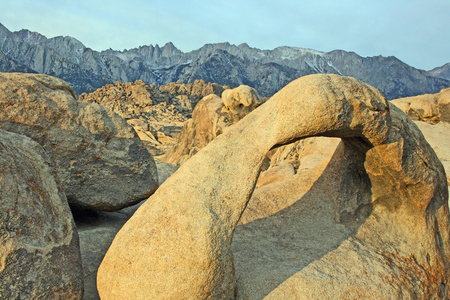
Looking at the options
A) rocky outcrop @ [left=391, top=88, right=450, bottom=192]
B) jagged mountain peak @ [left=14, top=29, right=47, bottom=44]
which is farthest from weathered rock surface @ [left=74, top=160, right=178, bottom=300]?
jagged mountain peak @ [left=14, top=29, right=47, bottom=44]

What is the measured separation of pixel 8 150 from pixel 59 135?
2.71ft

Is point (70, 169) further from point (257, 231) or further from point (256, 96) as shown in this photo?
point (256, 96)

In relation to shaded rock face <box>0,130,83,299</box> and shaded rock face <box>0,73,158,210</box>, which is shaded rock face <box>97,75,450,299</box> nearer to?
shaded rock face <box>0,130,83,299</box>

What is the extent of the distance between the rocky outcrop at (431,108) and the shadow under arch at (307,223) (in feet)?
10.8

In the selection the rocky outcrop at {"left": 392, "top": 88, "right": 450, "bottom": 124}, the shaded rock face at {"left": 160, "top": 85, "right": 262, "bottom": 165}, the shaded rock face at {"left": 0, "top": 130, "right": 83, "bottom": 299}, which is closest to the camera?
the shaded rock face at {"left": 0, "top": 130, "right": 83, "bottom": 299}

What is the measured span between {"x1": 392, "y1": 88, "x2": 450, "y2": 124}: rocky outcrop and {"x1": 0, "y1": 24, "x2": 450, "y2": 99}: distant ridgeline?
253ft

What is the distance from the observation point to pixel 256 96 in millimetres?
8930

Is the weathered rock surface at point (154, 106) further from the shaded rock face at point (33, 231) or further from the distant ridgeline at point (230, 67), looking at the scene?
the distant ridgeline at point (230, 67)

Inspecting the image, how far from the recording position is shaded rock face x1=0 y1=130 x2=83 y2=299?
1728 millimetres

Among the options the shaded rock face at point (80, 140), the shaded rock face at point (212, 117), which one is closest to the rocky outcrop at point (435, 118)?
the shaded rock face at point (212, 117)

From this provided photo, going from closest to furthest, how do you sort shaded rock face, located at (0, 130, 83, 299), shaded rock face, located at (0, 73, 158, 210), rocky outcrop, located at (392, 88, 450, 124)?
shaded rock face, located at (0, 130, 83, 299)
shaded rock face, located at (0, 73, 158, 210)
rocky outcrop, located at (392, 88, 450, 124)

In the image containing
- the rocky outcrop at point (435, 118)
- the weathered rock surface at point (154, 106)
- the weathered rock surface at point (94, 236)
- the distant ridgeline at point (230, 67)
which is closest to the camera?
the weathered rock surface at point (94, 236)

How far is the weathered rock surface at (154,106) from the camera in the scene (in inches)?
754

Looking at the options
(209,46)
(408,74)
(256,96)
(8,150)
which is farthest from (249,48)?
(8,150)
